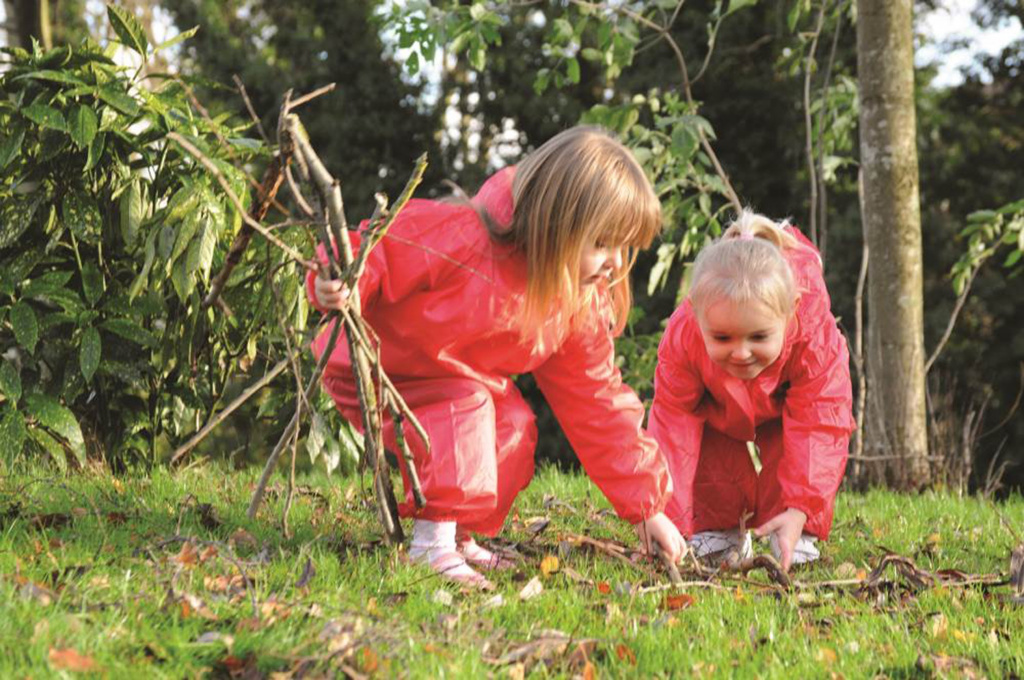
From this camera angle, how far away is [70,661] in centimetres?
170

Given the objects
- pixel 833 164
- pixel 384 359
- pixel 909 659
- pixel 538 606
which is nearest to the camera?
pixel 909 659

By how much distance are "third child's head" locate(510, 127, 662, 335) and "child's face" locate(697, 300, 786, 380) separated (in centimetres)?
35

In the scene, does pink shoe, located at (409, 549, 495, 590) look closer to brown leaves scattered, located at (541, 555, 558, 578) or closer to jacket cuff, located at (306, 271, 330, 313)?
brown leaves scattered, located at (541, 555, 558, 578)

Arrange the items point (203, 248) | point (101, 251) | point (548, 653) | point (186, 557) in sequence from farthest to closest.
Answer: point (101, 251), point (203, 248), point (186, 557), point (548, 653)

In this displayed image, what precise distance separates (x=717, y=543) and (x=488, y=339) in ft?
4.16

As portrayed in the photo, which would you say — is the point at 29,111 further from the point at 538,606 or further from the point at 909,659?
the point at 909,659

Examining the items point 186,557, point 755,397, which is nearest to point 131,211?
point 186,557

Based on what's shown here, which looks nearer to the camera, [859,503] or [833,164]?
[859,503]

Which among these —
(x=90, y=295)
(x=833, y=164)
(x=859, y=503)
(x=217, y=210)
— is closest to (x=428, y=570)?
(x=217, y=210)

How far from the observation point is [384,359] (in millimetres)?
3014

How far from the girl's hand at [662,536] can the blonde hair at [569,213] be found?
0.66 metres

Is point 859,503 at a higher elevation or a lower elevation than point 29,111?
lower

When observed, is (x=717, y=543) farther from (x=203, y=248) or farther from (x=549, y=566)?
(x=203, y=248)

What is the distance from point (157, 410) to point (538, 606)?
234cm
